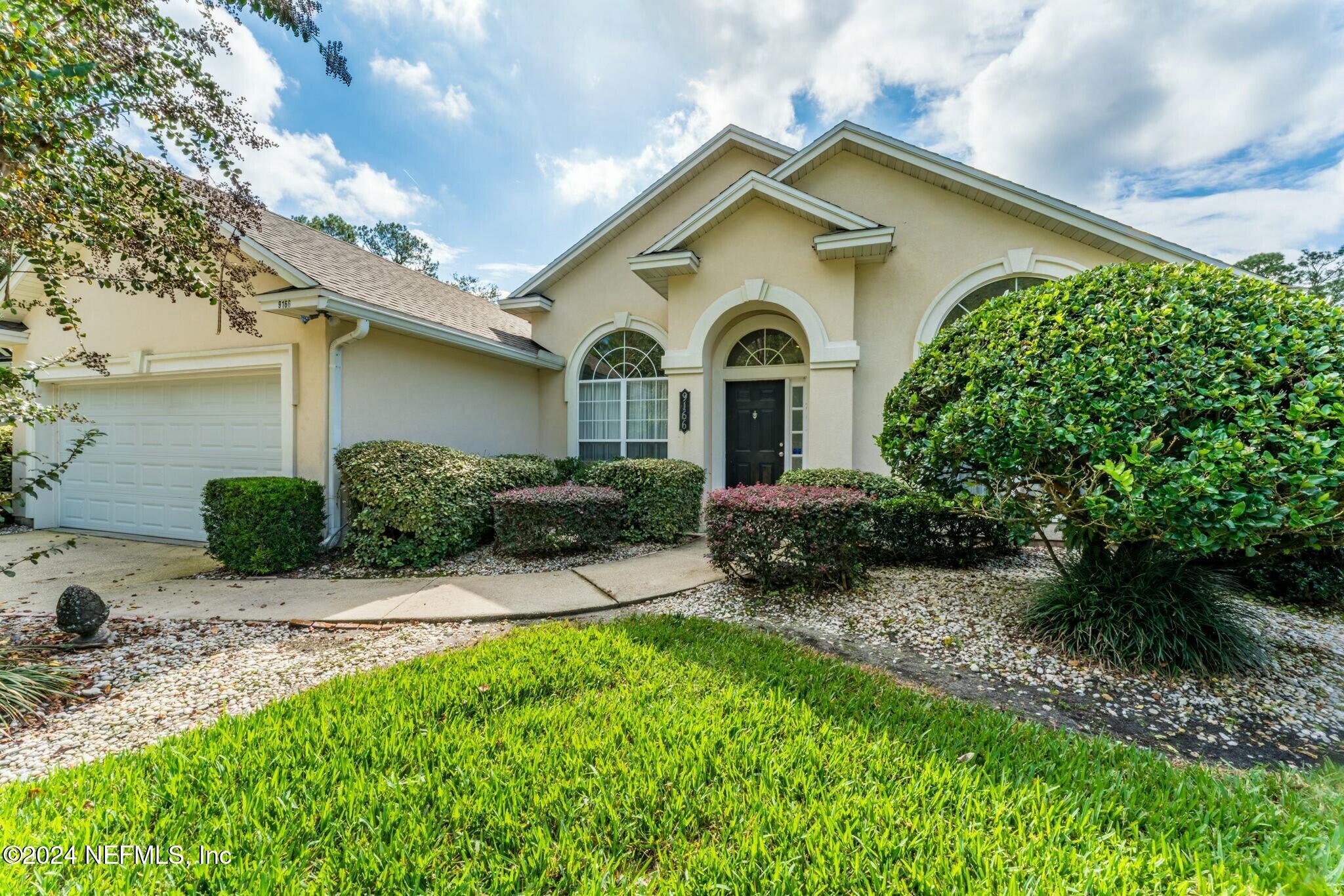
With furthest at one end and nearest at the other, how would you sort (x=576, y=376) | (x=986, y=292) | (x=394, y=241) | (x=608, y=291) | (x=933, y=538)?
(x=394, y=241)
(x=576, y=376)
(x=608, y=291)
(x=986, y=292)
(x=933, y=538)

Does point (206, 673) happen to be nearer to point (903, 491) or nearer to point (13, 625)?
point (13, 625)

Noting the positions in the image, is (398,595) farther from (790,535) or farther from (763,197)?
(763,197)

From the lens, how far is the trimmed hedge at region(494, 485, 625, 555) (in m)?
6.54

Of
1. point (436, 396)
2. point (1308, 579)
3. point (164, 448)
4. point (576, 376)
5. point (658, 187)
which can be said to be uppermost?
point (658, 187)

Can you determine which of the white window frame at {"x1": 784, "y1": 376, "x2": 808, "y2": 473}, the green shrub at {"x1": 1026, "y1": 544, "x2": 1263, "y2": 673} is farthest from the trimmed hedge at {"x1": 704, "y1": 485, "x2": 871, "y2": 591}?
the white window frame at {"x1": 784, "y1": 376, "x2": 808, "y2": 473}

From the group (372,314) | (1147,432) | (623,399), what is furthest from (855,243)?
(372,314)

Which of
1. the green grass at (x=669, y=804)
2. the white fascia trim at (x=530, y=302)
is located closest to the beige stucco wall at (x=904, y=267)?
the green grass at (x=669, y=804)

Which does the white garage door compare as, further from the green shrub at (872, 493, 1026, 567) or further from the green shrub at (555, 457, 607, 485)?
the green shrub at (872, 493, 1026, 567)

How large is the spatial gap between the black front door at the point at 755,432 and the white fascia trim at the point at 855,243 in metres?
2.37

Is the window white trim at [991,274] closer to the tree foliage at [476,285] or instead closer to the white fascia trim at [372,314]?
the white fascia trim at [372,314]

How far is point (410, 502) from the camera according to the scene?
6332mm

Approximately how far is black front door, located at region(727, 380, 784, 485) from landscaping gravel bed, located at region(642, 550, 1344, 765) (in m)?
3.94

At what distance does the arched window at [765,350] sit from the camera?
29.9 feet

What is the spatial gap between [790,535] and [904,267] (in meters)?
5.65
